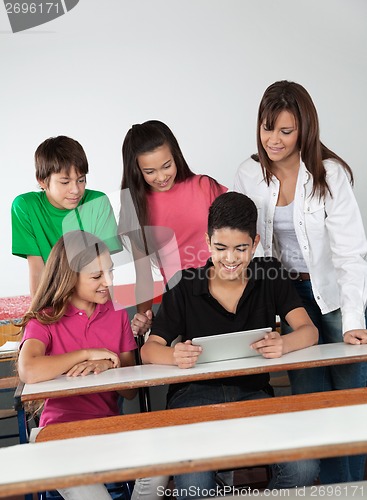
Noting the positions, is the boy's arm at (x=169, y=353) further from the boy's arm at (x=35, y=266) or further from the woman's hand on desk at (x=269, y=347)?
the boy's arm at (x=35, y=266)

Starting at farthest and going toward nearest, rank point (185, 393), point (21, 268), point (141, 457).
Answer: point (21, 268) → point (185, 393) → point (141, 457)

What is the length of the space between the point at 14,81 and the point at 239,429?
4.05 m

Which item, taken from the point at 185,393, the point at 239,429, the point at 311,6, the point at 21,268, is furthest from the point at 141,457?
the point at 311,6

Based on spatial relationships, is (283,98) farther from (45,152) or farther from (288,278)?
(45,152)

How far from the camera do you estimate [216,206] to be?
8.54ft

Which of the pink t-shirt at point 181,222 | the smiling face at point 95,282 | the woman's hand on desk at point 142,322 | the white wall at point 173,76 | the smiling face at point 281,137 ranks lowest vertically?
the woman's hand on desk at point 142,322

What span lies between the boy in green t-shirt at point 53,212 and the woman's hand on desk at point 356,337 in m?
0.94

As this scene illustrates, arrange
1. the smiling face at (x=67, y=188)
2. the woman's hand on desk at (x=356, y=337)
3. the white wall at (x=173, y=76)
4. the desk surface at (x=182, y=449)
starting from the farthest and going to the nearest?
the white wall at (x=173, y=76) → the smiling face at (x=67, y=188) → the woman's hand on desk at (x=356, y=337) → the desk surface at (x=182, y=449)

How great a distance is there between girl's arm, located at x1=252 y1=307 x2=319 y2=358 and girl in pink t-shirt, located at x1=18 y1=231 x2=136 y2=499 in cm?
48

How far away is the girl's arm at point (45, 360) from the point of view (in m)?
2.35

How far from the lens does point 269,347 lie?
2334 mm

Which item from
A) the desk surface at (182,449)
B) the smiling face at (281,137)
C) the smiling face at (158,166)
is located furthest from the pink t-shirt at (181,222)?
the desk surface at (182,449)

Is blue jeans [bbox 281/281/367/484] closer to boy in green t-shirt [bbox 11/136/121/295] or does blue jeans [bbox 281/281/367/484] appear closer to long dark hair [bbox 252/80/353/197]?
long dark hair [bbox 252/80/353/197]

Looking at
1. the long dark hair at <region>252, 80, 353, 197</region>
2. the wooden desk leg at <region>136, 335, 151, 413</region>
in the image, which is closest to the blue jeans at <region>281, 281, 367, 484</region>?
the long dark hair at <region>252, 80, 353, 197</region>
